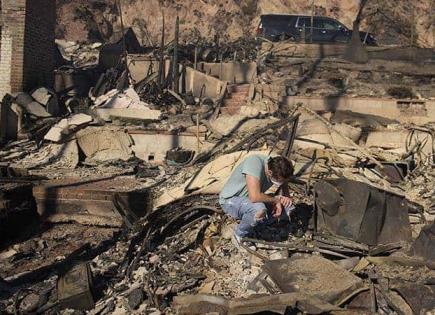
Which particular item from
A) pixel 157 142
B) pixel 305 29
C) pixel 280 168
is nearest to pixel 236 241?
pixel 280 168

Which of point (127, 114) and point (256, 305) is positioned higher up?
point (127, 114)

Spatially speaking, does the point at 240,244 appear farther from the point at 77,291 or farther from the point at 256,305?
the point at 77,291

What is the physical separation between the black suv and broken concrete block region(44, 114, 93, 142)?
9.27 meters

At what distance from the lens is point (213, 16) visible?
3072 centimetres

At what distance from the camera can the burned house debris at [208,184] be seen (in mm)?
4984

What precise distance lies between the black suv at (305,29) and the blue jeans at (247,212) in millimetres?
13815

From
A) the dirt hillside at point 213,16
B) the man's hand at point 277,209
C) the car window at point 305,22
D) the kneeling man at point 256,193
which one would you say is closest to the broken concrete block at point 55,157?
the kneeling man at point 256,193

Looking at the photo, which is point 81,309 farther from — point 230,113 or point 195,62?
point 195,62

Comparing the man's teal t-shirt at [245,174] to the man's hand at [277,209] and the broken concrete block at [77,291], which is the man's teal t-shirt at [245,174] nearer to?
the man's hand at [277,209]

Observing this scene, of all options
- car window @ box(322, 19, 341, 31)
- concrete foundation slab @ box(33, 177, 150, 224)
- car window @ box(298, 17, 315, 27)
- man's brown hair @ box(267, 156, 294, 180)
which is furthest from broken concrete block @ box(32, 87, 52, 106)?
car window @ box(322, 19, 341, 31)

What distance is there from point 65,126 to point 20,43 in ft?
10.0

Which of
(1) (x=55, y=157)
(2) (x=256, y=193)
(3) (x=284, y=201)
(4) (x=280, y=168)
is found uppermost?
(4) (x=280, y=168)

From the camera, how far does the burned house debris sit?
16.4ft

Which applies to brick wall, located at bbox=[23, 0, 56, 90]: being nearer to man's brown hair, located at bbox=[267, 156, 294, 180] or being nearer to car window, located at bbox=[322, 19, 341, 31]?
man's brown hair, located at bbox=[267, 156, 294, 180]
